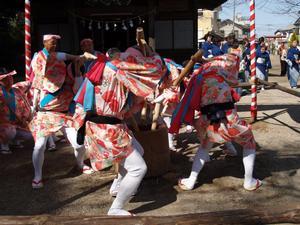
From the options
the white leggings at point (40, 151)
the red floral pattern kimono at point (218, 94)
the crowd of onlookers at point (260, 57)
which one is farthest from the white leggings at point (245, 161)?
the crowd of onlookers at point (260, 57)

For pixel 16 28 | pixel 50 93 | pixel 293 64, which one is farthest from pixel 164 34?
pixel 16 28

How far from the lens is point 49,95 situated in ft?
14.8

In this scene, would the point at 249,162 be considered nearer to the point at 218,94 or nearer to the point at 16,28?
the point at 218,94

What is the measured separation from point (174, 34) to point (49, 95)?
7.43 meters

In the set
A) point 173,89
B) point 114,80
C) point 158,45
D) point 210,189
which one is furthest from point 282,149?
point 158,45

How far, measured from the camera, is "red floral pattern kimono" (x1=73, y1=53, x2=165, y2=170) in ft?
10.8

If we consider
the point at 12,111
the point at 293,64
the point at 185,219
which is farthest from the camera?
the point at 293,64

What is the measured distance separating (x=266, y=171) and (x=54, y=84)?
2.85 m

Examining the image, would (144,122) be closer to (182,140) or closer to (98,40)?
(182,140)

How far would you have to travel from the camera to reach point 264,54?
12945 millimetres

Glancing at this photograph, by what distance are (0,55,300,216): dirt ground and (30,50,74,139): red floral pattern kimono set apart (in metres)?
0.75

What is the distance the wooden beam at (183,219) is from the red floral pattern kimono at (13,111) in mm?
4009

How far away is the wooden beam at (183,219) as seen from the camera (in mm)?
2336

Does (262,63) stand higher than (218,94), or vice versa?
(218,94)
